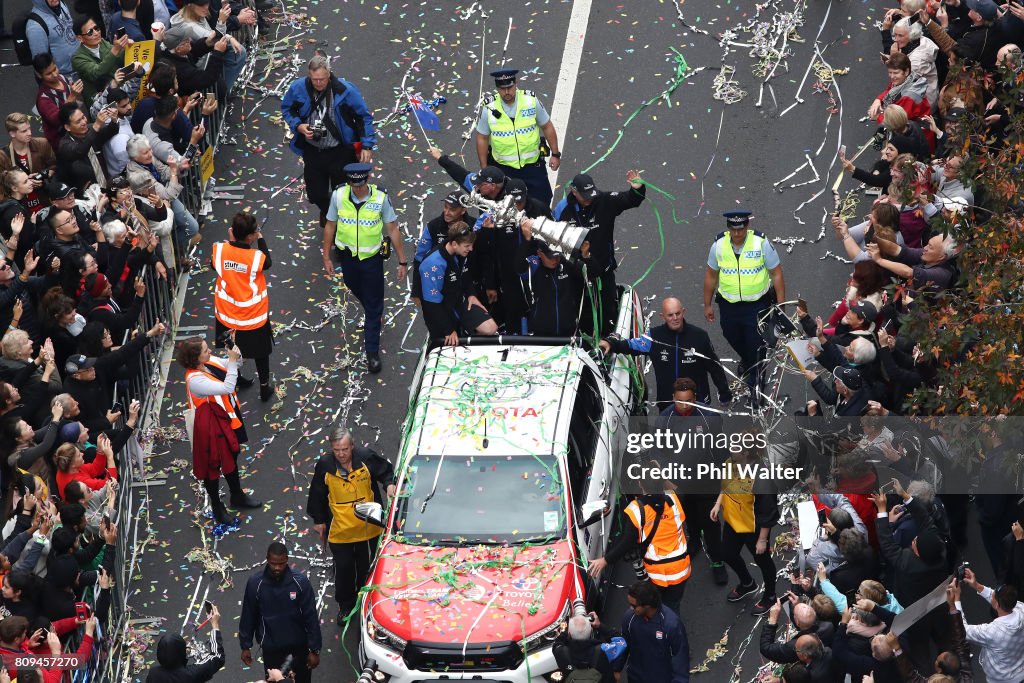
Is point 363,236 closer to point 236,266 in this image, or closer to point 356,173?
point 356,173

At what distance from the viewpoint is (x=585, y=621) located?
13.8 meters

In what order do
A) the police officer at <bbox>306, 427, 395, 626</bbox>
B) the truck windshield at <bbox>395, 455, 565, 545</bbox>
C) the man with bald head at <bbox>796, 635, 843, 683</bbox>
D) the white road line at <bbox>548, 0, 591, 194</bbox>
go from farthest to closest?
the white road line at <bbox>548, 0, 591, 194</bbox> → the police officer at <bbox>306, 427, 395, 626</bbox> → the truck windshield at <bbox>395, 455, 565, 545</bbox> → the man with bald head at <bbox>796, 635, 843, 683</bbox>

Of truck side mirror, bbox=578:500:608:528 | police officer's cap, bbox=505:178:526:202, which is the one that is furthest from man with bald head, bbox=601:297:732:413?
truck side mirror, bbox=578:500:608:528

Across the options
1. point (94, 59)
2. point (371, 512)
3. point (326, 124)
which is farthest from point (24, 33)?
point (371, 512)

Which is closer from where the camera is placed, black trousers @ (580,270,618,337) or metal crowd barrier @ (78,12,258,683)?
metal crowd barrier @ (78,12,258,683)

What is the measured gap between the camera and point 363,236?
714 inches

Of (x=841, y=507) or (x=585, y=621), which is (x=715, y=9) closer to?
(x=841, y=507)

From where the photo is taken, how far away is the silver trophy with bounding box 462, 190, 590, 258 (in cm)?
1702

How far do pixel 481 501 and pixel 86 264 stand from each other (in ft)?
14.4

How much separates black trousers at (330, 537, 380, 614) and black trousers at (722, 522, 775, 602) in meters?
2.97

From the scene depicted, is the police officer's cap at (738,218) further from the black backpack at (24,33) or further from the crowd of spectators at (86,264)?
the black backpack at (24,33)

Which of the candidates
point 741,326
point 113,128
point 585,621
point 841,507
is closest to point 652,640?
point 585,621

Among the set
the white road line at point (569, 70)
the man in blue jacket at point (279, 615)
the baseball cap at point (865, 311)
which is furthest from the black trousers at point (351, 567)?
the white road line at point (569, 70)

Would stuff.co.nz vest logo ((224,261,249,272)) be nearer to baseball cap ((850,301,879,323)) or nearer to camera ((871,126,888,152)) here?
baseball cap ((850,301,879,323))
